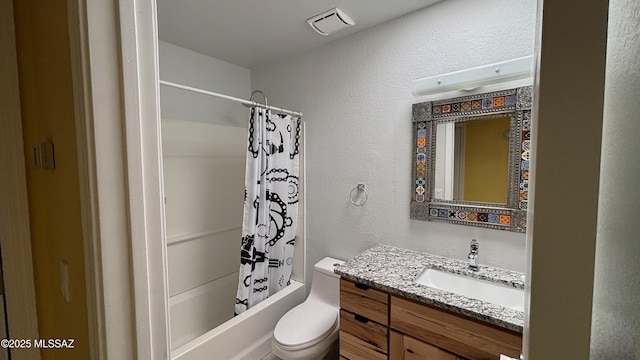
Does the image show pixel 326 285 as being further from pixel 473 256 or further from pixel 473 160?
pixel 473 160

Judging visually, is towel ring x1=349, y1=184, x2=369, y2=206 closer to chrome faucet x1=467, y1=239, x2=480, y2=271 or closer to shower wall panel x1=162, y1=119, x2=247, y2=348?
chrome faucet x1=467, y1=239, x2=480, y2=271

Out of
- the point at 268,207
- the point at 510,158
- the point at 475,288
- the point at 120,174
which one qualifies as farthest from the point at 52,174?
the point at 510,158

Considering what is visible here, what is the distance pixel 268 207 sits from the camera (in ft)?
6.36

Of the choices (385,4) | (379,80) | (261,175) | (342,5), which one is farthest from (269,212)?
(385,4)

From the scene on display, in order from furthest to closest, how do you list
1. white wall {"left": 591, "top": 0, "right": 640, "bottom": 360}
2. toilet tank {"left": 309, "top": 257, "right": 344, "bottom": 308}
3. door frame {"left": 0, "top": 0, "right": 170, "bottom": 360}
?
toilet tank {"left": 309, "top": 257, "right": 344, "bottom": 308} < door frame {"left": 0, "top": 0, "right": 170, "bottom": 360} < white wall {"left": 591, "top": 0, "right": 640, "bottom": 360}

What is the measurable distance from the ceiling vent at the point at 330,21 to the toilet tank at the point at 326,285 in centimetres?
169

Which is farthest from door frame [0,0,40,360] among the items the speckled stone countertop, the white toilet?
the speckled stone countertop

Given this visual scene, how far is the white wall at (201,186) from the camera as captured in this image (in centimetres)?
198

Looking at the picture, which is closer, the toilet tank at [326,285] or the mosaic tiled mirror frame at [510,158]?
the mosaic tiled mirror frame at [510,158]

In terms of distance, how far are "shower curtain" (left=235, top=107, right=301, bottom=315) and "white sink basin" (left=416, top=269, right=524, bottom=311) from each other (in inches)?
44.3

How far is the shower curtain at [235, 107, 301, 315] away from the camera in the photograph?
1.81m

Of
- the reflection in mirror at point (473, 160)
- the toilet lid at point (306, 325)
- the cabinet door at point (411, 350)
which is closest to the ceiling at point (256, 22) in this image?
the reflection in mirror at point (473, 160)

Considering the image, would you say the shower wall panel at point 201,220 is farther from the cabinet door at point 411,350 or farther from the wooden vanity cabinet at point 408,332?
the cabinet door at point 411,350

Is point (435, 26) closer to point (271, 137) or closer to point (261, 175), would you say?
point (271, 137)
